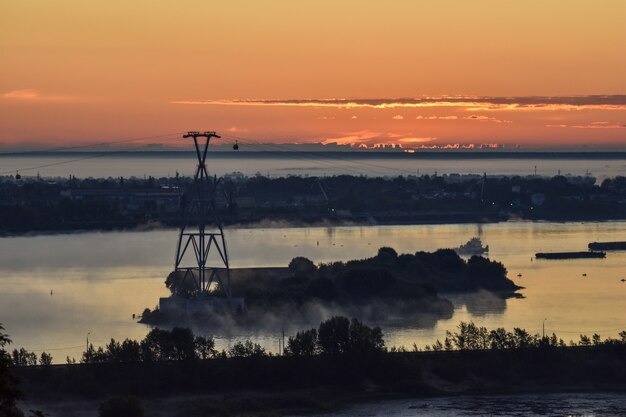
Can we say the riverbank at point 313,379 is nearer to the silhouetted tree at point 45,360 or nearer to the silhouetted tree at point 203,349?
the silhouetted tree at point 45,360

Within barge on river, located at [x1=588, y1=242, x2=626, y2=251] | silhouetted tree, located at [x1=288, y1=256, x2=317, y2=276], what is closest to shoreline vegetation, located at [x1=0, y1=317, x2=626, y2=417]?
silhouetted tree, located at [x1=288, y1=256, x2=317, y2=276]

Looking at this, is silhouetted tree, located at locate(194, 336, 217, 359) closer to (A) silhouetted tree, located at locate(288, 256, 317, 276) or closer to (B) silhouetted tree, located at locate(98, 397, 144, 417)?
(B) silhouetted tree, located at locate(98, 397, 144, 417)

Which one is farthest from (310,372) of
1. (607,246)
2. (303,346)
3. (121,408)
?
(607,246)

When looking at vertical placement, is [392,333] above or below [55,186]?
below

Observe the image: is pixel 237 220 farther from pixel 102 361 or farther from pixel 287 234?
pixel 102 361

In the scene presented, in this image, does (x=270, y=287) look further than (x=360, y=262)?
No

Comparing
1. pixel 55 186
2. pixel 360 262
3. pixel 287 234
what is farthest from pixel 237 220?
pixel 360 262

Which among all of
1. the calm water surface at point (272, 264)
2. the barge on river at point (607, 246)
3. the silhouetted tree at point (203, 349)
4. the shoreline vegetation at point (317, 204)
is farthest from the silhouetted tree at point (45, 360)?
the shoreline vegetation at point (317, 204)
